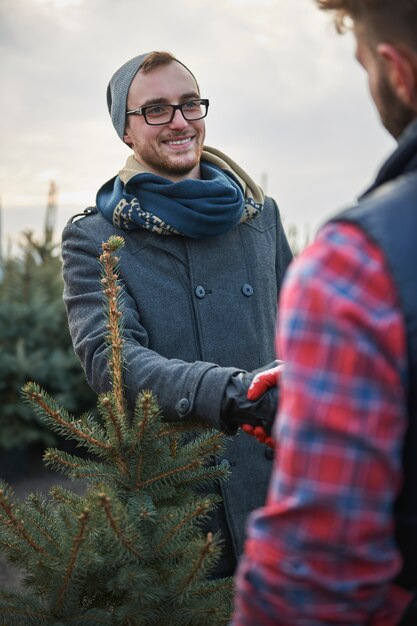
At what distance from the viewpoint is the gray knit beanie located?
307 centimetres

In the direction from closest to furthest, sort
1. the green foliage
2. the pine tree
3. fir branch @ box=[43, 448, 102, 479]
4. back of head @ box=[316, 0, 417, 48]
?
back of head @ box=[316, 0, 417, 48] < the pine tree < fir branch @ box=[43, 448, 102, 479] < the green foliage

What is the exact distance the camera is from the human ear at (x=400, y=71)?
1.12m

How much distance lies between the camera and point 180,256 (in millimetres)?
2852

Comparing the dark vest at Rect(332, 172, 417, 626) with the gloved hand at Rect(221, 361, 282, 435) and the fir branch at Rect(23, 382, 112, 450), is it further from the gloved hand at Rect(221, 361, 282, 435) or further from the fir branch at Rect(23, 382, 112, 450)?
the fir branch at Rect(23, 382, 112, 450)

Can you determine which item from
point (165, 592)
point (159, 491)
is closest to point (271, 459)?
point (159, 491)

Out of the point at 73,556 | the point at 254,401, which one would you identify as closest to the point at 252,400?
the point at 254,401

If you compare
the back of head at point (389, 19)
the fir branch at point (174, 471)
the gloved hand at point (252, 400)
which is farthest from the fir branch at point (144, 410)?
the back of head at point (389, 19)

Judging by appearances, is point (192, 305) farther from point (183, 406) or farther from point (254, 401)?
point (254, 401)

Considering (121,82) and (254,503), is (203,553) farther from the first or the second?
(121,82)

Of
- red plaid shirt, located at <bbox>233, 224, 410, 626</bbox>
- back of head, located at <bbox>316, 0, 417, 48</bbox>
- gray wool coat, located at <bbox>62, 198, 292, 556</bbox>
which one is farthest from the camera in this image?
gray wool coat, located at <bbox>62, 198, 292, 556</bbox>

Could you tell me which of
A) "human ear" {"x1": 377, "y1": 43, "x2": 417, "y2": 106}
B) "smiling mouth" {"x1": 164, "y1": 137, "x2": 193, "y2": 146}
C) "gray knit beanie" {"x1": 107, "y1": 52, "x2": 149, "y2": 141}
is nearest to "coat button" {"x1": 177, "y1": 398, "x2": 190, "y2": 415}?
"human ear" {"x1": 377, "y1": 43, "x2": 417, "y2": 106}

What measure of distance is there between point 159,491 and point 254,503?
835 millimetres

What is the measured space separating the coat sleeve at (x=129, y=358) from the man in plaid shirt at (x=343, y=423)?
98cm

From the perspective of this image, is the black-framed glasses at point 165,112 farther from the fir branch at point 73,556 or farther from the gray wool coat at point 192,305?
the fir branch at point 73,556
